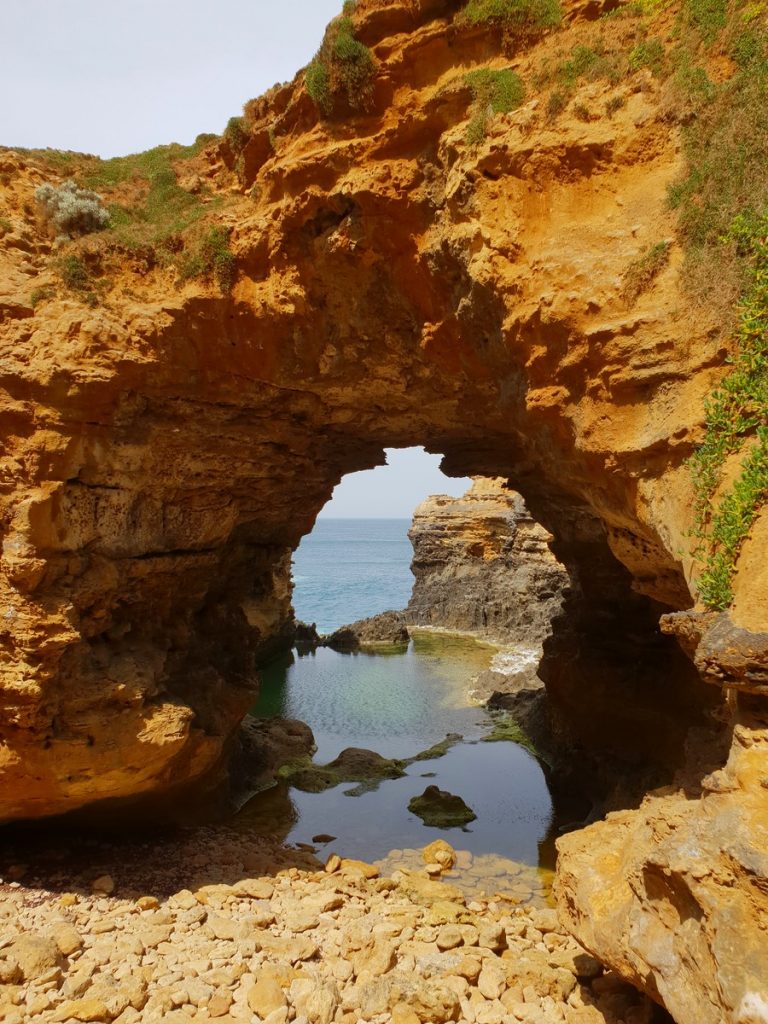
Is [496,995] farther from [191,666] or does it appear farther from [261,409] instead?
[261,409]

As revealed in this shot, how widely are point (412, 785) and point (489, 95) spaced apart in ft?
44.6

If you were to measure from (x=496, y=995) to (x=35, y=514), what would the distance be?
832cm

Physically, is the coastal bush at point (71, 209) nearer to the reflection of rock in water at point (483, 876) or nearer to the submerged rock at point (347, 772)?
the reflection of rock in water at point (483, 876)

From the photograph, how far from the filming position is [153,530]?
1104 cm

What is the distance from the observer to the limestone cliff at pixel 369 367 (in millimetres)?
6133

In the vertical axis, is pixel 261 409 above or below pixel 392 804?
above

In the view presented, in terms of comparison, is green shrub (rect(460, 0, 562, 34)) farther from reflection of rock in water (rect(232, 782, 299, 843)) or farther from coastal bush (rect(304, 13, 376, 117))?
reflection of rock in water (rect(232, 782, 299, 843))

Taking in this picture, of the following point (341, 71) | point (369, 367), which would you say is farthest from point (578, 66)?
point (369, 367)

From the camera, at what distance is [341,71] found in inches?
332

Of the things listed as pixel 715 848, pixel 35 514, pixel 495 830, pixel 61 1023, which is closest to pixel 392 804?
Answer: pixel 495 830

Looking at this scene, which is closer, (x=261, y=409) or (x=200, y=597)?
(x=261, y=409)

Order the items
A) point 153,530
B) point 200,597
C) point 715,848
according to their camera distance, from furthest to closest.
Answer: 1. point 200,597
2. point 153,530
3. point 715,848

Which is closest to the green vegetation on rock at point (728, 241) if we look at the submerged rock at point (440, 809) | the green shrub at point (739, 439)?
the green shrub at point (739, 439)

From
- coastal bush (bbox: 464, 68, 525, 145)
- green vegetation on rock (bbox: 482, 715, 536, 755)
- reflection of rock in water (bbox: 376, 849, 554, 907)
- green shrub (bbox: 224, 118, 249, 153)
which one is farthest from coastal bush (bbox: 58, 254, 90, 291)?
green vegetation on rock (bbox: 482, 715, 536, 755)
